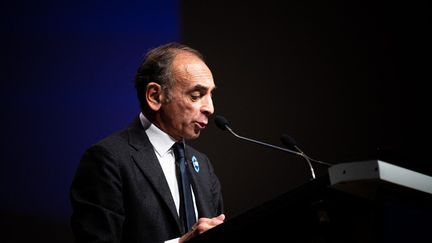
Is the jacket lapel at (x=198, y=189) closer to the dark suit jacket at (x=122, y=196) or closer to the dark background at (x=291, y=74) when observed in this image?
the dark suit jacket at (x=122, y=196)

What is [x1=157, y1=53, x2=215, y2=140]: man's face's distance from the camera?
7.73 ft

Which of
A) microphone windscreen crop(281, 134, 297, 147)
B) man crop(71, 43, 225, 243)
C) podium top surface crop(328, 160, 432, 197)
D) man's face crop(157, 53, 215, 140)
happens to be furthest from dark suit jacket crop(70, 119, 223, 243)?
podium top surface crop(328, 160, 432, 197)

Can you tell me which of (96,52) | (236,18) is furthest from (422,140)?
(96,52)

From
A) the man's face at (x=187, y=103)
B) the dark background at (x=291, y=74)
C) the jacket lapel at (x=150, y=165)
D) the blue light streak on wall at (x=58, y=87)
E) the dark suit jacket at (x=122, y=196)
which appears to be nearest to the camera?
the dark suit jacket at (x=122, y=196)

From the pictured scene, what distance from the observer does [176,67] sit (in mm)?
2428

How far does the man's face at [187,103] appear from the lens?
92.7 inches

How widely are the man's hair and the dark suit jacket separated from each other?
266 mm

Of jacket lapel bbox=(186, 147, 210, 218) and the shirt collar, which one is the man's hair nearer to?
the shirt collar

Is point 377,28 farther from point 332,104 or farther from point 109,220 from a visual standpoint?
point 109,220

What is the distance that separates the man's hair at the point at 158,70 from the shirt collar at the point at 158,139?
12 cm

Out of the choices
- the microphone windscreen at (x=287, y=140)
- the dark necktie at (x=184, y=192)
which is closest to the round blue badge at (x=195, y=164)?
the dark necktie at (x=184, y=192)

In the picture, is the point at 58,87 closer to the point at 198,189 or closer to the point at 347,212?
the point at 198,189

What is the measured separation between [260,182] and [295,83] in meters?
0.60

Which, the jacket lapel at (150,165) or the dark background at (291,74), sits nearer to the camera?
the jacket lapel at (150,165)
